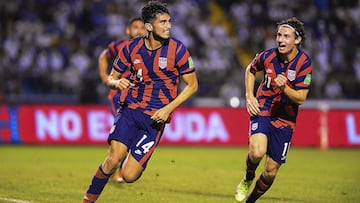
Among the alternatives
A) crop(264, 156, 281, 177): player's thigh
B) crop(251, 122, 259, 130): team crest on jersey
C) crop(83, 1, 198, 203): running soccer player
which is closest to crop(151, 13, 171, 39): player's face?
crop(83, 1, 198, 203): running soccer player

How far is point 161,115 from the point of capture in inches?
348

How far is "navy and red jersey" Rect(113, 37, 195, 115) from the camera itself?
9.05 metres

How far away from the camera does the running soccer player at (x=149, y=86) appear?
8.92 m

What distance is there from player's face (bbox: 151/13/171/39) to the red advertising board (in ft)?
42.2

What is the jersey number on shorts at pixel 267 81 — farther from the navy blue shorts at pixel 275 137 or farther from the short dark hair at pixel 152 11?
the short dark hair at pixel 152 11

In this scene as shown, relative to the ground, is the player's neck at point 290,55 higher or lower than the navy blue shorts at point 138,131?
higher

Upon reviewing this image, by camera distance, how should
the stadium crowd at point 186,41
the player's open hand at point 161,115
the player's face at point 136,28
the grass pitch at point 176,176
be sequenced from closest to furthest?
1. the player's open hand at point 161,115
2. the grass pitch at point 176,176
3. the player's face at point 136,28
4. the stadium crowd at point 186,41

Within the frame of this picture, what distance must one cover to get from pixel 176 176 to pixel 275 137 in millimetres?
5116

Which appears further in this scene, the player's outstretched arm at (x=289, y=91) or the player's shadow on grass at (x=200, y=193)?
the player's shadow on grass at (x=200, y=193)

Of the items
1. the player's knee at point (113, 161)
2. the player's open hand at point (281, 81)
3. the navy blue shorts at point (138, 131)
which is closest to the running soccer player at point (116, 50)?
the navy blue shorts at point (138, 131)

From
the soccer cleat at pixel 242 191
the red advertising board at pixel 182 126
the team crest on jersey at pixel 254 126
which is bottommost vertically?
the red advertising board at pixel 182 126

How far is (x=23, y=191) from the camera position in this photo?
36.6 feet

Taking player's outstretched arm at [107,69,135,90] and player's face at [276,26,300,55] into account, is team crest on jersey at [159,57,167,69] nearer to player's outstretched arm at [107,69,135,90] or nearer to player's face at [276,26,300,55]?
player's outstretched arm at [107,69,135,90]

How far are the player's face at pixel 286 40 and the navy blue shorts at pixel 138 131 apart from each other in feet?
5.85
